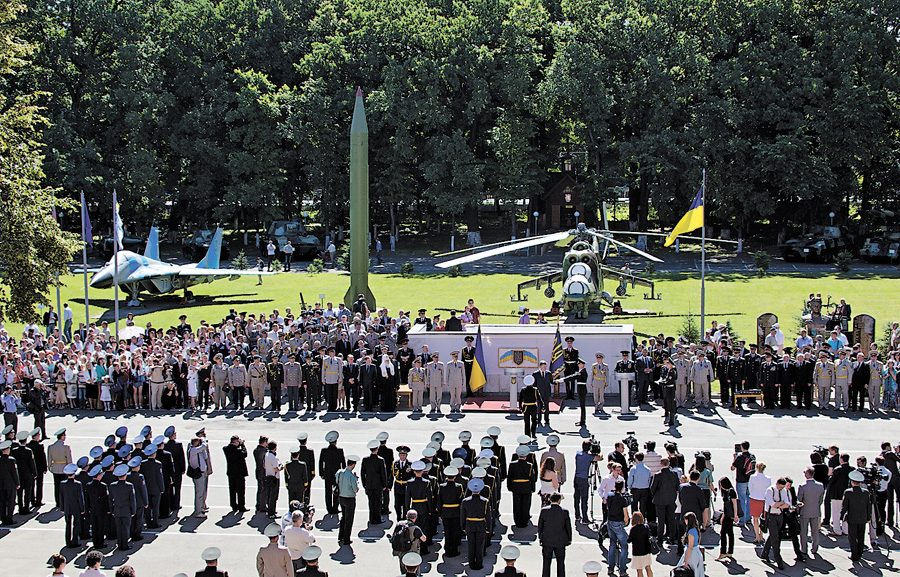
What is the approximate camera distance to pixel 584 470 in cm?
1327

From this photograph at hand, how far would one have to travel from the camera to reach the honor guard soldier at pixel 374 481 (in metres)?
13.4

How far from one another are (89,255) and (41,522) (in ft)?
127

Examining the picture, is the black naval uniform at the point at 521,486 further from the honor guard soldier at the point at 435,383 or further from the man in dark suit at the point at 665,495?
the honor guard soldier at the point at 435,383

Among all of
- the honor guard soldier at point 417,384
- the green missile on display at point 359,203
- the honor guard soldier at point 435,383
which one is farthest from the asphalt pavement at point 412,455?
the green missile on display at point 359,203

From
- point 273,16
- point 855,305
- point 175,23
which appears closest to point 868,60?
point 855,305

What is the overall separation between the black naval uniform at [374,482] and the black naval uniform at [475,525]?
72.0 inches

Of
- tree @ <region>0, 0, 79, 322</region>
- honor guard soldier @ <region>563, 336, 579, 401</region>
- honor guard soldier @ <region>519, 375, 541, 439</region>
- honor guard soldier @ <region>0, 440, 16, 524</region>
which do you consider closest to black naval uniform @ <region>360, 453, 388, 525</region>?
honor guard soldier @ <region>519, 375, 541, 439</region>

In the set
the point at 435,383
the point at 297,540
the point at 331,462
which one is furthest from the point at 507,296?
the point at 297,540

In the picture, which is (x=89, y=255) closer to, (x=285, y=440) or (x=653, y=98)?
(x=653, y=98)

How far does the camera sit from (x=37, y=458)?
48.0 ft

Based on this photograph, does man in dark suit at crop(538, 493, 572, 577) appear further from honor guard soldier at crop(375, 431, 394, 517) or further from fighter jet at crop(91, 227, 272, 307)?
fighter jet at crop(91, 227, 272, 307)

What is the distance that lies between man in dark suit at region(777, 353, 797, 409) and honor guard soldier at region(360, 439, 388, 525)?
10292mm

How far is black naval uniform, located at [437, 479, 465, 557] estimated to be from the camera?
1216 centimetres

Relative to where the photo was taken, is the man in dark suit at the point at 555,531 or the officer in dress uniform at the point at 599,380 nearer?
the man in dark suit at the point at 555,531
